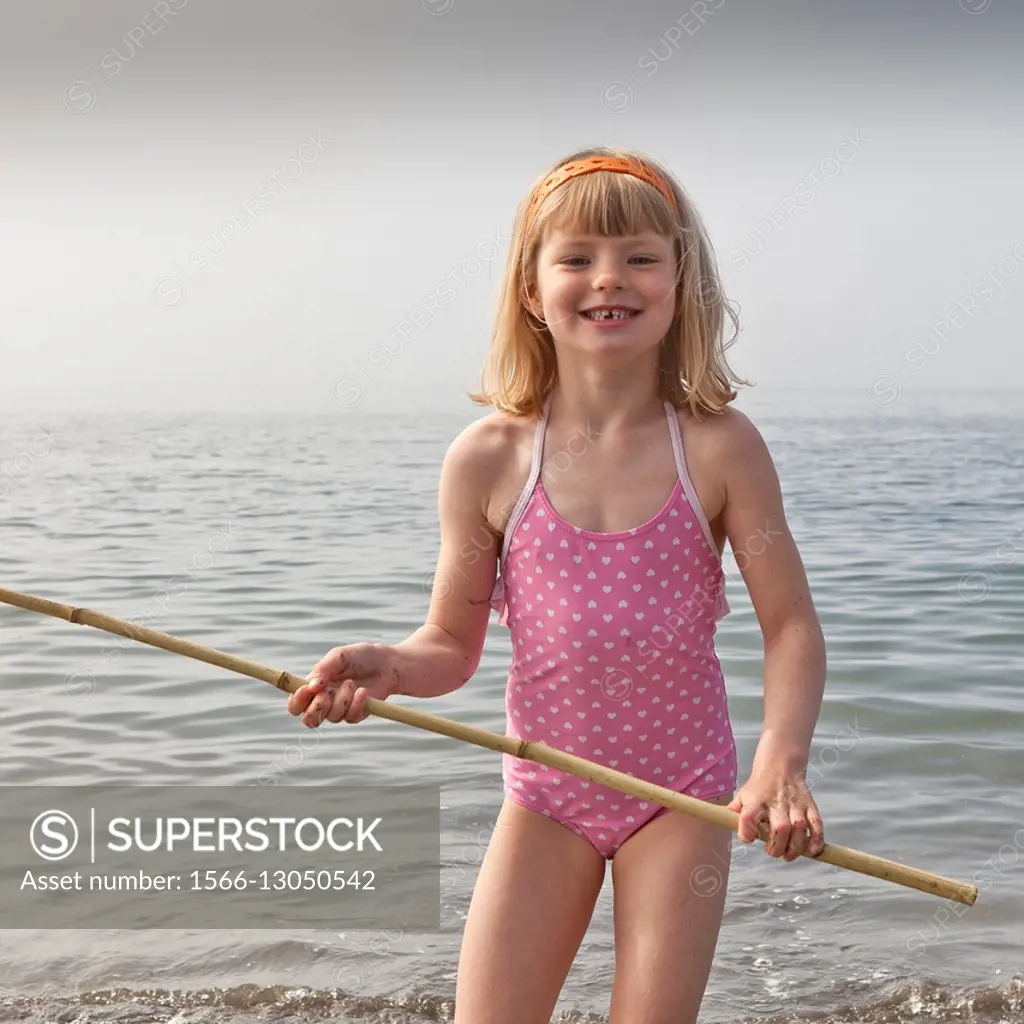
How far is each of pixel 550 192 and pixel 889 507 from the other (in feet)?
31.9

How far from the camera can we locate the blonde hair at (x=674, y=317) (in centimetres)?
258

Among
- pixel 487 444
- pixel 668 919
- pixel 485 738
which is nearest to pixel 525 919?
pixel 668 919

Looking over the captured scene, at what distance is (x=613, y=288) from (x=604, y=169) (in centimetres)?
22

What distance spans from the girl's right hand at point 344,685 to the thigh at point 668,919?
49cm

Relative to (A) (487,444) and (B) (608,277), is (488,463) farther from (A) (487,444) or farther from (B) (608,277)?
(B) (608,277)

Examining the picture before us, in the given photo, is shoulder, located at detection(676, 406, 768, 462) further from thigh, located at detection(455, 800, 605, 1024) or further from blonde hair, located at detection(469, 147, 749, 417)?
thigh, located at detection(455, 800, 605, 1024)

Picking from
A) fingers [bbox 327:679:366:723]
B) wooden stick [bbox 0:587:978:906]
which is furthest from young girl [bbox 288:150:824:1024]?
wooden stick [bbox 0:587:978:906]

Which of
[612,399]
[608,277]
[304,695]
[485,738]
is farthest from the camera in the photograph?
[612,399]

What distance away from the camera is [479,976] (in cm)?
243

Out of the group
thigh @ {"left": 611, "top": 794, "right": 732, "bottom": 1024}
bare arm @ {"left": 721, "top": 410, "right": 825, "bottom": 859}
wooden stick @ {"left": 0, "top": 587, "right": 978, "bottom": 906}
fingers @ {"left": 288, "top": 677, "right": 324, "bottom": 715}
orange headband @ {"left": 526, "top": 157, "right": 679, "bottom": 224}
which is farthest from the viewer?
orange headband @ {"left": 526, "top": 157, "right": 679, "bottom": 224}

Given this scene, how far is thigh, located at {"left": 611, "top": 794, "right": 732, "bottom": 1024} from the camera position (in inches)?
93.9

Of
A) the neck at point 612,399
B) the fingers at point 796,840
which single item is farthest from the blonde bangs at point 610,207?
the fingers at point 796,840

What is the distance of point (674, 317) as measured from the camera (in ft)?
8.76

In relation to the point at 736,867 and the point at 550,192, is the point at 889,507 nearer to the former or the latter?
the point at 736,867
